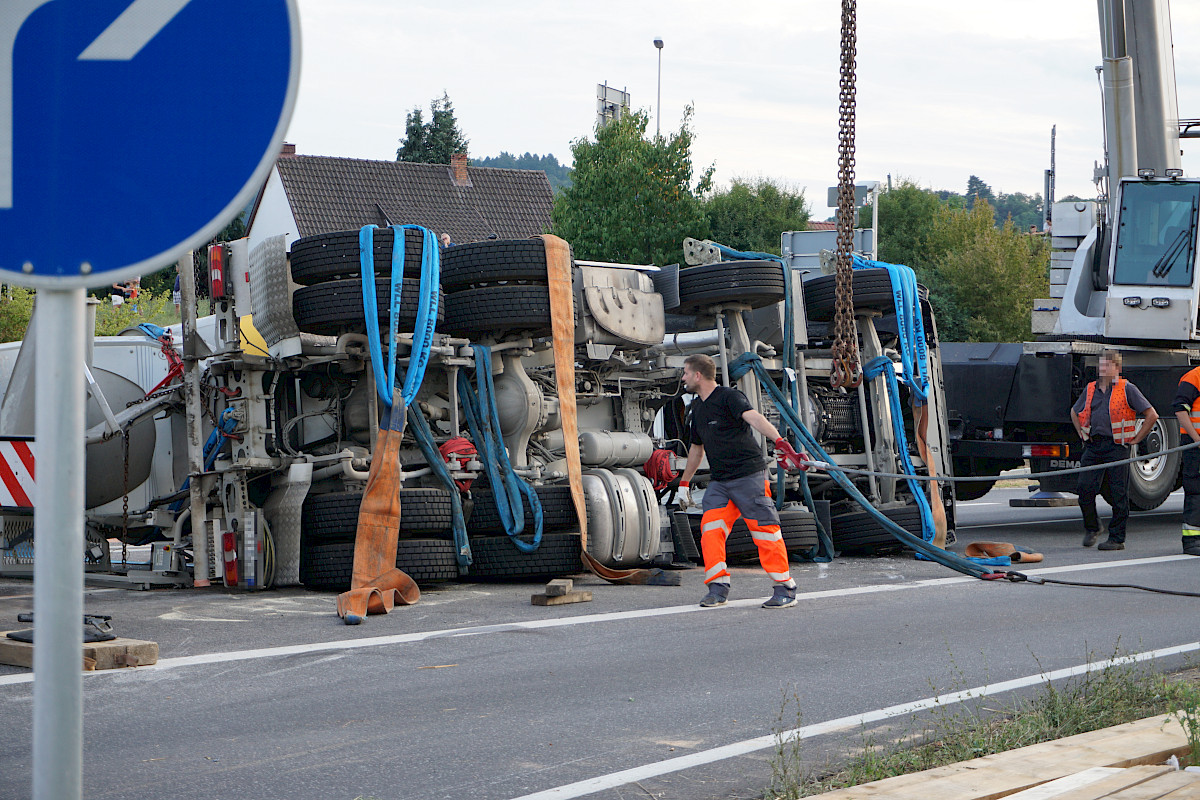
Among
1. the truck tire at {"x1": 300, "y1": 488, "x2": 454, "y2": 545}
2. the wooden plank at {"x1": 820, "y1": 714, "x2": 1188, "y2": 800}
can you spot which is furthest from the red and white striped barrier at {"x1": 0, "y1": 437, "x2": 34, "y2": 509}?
the wooden plank at {"x1": 820, "y1": 714, "x2": 1188, "y2": 800}

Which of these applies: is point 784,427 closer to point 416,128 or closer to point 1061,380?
point 1061,380

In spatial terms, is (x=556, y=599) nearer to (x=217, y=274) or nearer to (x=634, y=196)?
(x=217, y=274)

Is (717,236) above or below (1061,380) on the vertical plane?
above

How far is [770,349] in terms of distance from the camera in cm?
1075

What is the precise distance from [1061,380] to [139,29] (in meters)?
12.5

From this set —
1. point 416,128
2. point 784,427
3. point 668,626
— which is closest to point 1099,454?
point 784,427

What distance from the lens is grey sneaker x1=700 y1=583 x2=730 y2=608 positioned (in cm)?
825

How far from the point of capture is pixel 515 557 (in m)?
9.09

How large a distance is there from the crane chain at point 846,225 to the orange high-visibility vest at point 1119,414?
2.62 m

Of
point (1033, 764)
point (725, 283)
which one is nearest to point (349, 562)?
point (725, 283)

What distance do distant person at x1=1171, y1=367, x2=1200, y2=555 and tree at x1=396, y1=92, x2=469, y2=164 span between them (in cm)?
4699

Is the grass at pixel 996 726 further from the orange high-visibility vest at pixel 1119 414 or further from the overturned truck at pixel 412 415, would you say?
the orange high-visibility vest at pixel 1119 414

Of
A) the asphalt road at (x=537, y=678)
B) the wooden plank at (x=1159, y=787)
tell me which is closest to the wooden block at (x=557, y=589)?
the asphalt road at (x=537, y=678)

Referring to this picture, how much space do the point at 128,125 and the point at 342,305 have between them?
6579 mm
